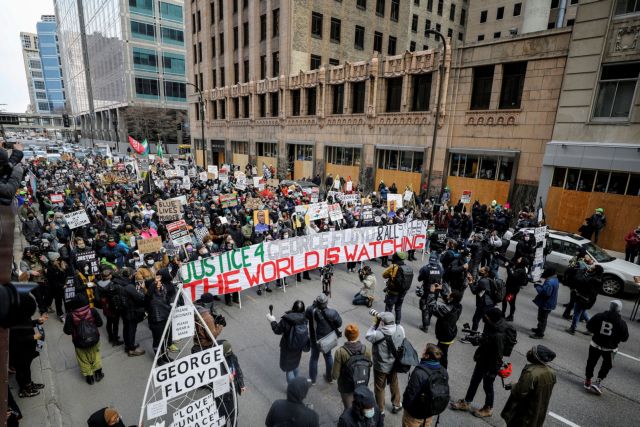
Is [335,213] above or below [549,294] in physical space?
above

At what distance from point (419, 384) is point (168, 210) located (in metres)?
11.5

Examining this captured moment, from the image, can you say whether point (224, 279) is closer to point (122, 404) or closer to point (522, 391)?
point (122, 404)

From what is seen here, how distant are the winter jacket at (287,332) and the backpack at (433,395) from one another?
211cm

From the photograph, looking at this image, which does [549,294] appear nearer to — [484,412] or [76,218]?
[484,412]

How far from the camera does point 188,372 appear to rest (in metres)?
4.39

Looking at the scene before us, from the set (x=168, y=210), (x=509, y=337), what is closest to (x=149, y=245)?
(x=168, y=210)

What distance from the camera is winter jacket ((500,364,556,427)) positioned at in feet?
14.2

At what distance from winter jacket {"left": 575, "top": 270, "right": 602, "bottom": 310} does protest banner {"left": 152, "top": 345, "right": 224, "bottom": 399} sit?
26.4ft

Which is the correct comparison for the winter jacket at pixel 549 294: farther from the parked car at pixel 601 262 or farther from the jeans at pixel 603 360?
the parked car at pixel 601 262

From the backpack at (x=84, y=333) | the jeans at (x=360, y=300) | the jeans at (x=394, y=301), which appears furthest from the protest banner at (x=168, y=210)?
the jeans at (x=394, y=301)

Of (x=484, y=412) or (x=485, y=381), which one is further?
(x=484, y=412)

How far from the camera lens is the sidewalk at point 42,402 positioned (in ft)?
17.5

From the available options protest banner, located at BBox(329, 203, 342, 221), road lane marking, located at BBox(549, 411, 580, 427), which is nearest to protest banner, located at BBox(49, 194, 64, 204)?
protest banner, located at BBox(329, 203, 342, 221)

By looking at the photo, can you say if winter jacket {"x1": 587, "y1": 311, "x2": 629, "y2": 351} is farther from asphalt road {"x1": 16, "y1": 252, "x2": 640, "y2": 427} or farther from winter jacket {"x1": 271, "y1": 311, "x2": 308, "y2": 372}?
winter jacket {"x1": 271, "y1": 311, "x2": 308, "y2": 372}
